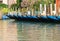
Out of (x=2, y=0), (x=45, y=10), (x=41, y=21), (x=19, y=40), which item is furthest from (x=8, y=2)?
(x=19, y=40)

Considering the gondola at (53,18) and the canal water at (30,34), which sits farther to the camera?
the gondola at (53,18)

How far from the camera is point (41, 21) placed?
2680 cm

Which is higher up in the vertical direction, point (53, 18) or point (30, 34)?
point (30, 34)

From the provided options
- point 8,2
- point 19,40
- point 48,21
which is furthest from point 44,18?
point 8,2

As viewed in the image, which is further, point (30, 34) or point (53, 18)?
point (53, 18)

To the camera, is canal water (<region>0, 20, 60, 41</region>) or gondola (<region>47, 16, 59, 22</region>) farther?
gondola (<region>47, 16, 59, 22</region>)

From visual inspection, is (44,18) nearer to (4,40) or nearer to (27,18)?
(27,18)

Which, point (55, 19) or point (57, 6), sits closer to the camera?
point (55, 19)

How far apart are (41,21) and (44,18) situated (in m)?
1.13

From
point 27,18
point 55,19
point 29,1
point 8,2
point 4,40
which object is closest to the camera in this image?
point 4,40

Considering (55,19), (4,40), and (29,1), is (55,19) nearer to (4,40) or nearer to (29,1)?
(4,40)

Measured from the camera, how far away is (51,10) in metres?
29.9

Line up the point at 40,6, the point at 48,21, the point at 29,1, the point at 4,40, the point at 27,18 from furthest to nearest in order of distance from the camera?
the point at 29,1
the point at 40,6
the point at 27,18
the point at 48,21
the point at 4,40

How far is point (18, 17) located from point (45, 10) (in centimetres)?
296
